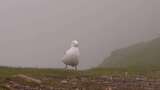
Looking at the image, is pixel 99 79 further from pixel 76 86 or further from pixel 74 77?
pixel 76 86

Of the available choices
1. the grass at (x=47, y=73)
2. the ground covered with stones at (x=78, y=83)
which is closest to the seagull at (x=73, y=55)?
the grass at (x=47, y=73)

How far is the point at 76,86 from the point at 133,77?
7.17 meters

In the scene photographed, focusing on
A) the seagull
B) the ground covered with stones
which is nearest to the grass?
the seagull

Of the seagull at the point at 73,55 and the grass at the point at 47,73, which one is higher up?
the seagull at the point at 73,55

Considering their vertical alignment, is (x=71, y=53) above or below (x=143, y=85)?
above

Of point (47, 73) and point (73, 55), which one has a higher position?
point (73, 55)

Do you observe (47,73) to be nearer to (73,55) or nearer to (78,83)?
(73,55)

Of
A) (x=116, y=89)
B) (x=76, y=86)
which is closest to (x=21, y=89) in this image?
(x=76, y=86)

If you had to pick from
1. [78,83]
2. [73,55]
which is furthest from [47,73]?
[78,83]

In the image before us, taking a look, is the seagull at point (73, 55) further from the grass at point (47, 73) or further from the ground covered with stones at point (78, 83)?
the ground covered with stones at point (78, 83)

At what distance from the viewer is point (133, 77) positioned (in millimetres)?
31906

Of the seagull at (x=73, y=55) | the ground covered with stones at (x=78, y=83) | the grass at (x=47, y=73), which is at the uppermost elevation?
the seagull at (x=73, y=55)

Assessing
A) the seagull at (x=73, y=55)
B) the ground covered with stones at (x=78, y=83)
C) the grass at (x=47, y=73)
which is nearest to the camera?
the ground covered with stones at (x=78, y=83)

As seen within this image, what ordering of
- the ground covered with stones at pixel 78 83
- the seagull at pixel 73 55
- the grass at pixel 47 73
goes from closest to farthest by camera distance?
1. the ground covered with stones at pixel 78 83
2. the grass at pixel 47 73
3. the seagull at pixel 73 55
